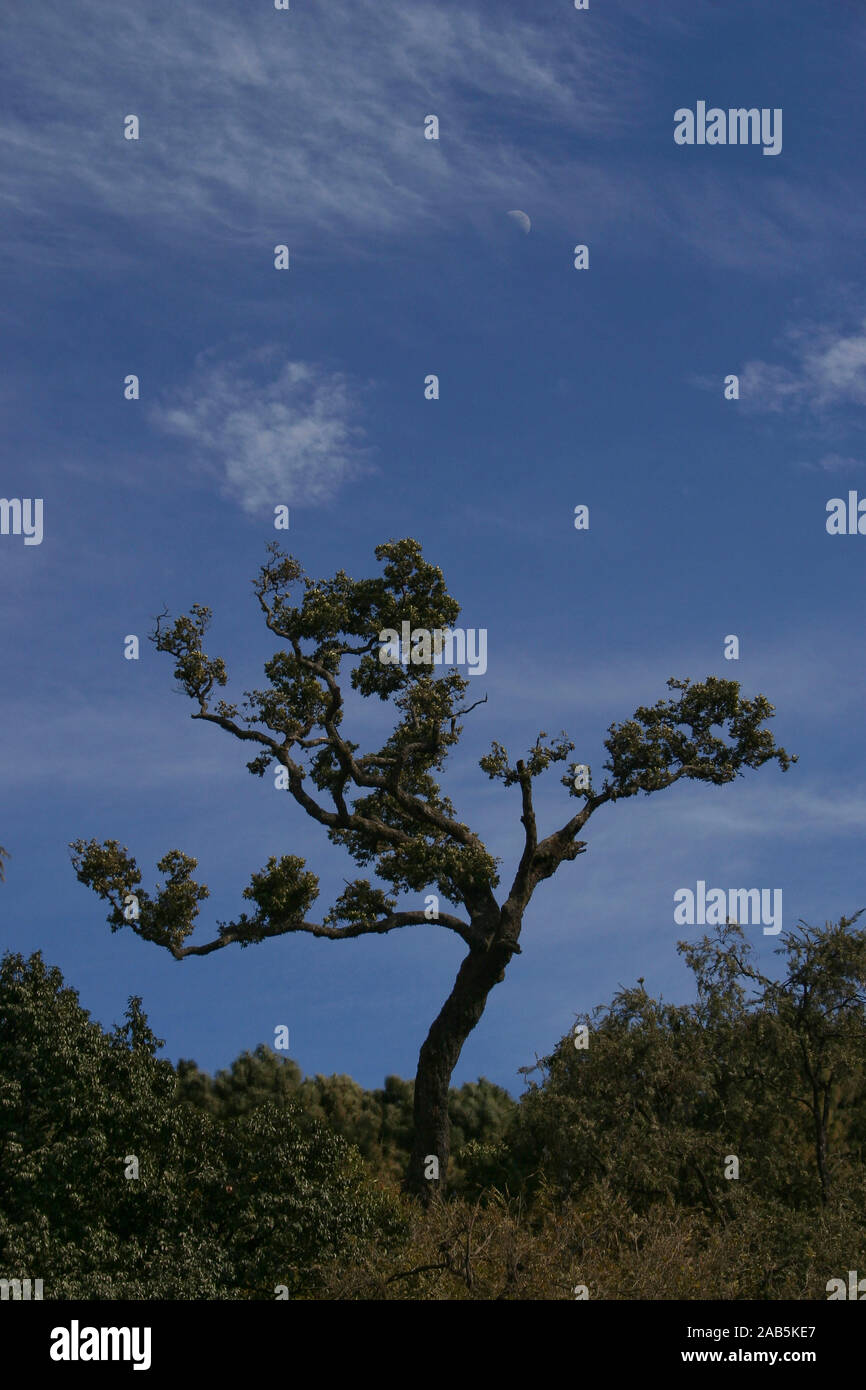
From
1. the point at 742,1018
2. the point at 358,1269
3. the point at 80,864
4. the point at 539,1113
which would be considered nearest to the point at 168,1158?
the point at 358,1269

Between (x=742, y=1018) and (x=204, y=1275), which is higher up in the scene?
(x=742, y=1018)

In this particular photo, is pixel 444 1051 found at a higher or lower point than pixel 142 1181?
higher

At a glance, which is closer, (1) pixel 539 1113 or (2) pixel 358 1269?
(2) pixel 358 1269

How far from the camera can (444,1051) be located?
122ft

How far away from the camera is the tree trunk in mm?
37156

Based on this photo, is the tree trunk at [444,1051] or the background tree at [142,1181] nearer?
the background tree at [142,1181]

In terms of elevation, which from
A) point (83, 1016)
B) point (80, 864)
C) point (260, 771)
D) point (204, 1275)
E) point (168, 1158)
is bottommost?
point (204, 1275)

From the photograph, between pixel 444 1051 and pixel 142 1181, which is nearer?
pixel 142 1181

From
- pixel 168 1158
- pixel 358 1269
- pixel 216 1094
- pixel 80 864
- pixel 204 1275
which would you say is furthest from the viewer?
pixel 216 1094

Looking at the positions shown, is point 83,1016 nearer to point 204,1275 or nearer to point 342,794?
point 204,1275

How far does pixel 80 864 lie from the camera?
36.2m

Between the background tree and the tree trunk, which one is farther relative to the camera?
the tree trunk

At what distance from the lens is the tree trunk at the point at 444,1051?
122ft
